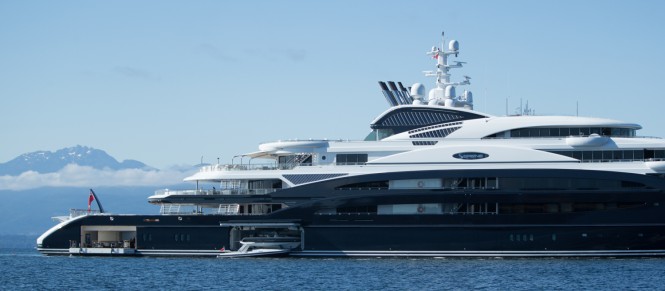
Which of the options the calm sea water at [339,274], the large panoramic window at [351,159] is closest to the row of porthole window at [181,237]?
the calm sea water at [339,274]

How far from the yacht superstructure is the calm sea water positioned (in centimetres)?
102

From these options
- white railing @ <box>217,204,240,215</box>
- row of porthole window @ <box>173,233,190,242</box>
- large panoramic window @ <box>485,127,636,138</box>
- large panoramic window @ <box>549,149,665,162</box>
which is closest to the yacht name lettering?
large panoramic window @ <box>485,127,636,138</box>

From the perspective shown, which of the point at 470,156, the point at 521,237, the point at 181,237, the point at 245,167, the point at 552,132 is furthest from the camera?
the point at 245,167

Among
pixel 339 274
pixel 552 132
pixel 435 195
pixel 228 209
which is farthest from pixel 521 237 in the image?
pixel 228 209

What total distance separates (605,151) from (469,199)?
18.6 ft

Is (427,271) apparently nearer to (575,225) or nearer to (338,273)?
(338,273)

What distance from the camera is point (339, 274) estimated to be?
3862cm

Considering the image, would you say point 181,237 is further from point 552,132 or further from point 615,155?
point 615,155

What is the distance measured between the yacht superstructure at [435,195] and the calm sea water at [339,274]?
1.02 metres

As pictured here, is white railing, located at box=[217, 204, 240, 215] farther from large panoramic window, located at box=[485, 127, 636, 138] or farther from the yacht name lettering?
large panoramic window, located at box=[485, 127, 636, 138]

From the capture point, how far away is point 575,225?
4322 centimetres

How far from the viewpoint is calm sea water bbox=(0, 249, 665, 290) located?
35125 millimetres

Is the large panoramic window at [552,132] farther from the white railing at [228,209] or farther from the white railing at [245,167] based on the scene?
the white railing at [228,209]

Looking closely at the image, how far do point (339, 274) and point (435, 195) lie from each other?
7183mm
